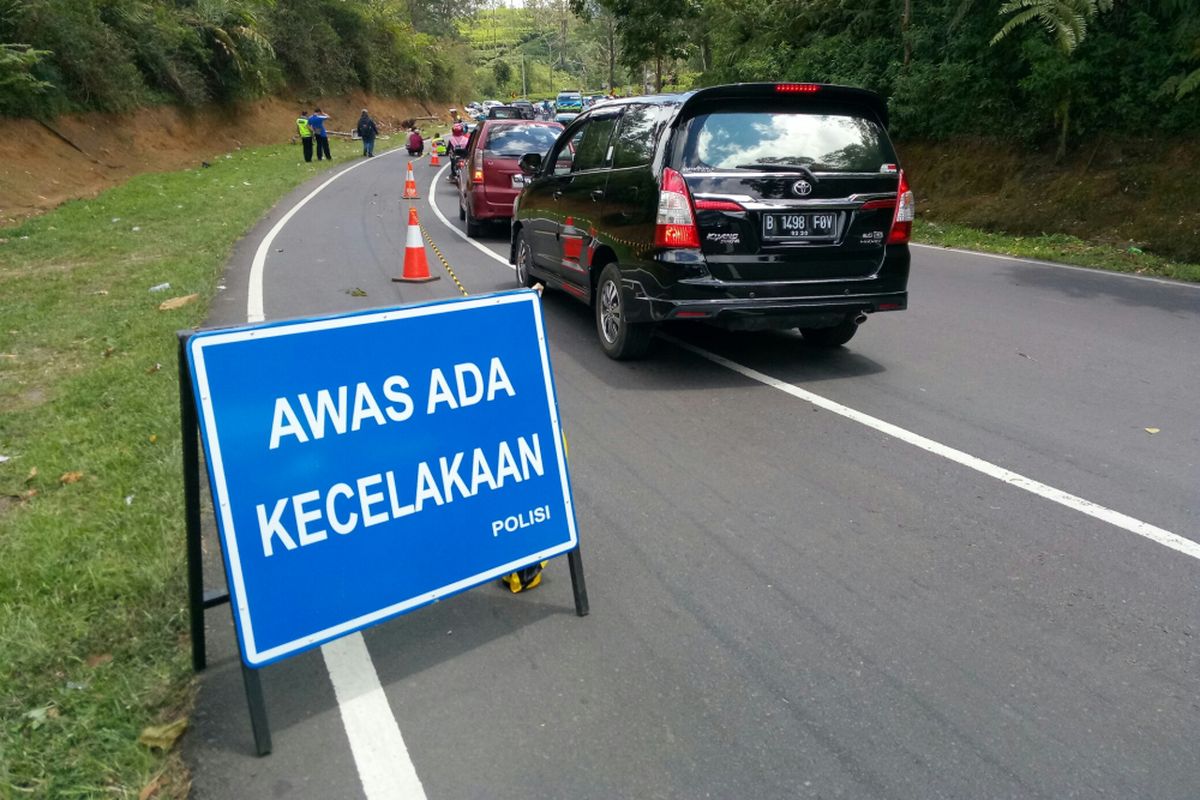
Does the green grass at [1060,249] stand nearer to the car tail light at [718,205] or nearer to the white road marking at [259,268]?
the car tail light at [718,205]

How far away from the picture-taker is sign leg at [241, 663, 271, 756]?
295 cm

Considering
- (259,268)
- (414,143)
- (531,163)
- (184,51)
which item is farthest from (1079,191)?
(184,51)

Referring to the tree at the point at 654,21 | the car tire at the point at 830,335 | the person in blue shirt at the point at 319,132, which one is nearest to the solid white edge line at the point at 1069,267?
the car tire at the point at 830,335

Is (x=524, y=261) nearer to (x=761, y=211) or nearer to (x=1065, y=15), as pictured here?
(x=761, y=211)

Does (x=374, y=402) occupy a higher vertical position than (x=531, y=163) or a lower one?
lower

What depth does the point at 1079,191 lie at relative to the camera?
1491cm

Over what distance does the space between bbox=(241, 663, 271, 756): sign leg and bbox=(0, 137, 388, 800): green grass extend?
278mm

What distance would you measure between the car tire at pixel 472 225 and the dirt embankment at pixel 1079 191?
791 cm

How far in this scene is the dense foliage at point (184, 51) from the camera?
2294 centimetres

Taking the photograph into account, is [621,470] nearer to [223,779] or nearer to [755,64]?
[223,779]

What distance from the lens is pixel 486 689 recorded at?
3295 millimetres

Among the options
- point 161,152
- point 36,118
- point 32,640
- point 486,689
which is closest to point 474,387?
point 486,689

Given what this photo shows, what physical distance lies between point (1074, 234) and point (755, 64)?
10.8 metres

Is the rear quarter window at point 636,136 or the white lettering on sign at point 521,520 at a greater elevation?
the rear quarter window at point 636,136
